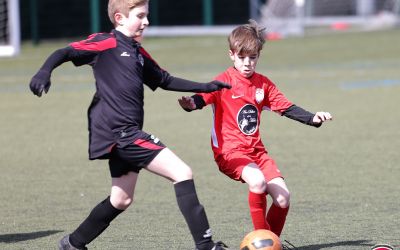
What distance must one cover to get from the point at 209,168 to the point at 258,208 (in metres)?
3.77

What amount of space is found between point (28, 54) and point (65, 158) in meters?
15.4

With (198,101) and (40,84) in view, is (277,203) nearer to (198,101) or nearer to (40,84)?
(198,101)

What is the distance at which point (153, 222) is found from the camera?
7301mm

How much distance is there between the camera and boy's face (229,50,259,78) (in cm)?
635

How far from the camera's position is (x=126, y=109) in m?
5.77

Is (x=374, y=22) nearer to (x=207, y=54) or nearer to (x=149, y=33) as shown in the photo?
(x=149, y=33)

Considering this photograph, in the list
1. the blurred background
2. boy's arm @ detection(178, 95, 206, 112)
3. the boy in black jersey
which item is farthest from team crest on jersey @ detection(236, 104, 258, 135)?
the blurred background

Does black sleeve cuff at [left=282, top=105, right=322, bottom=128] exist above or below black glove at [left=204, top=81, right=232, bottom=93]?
below

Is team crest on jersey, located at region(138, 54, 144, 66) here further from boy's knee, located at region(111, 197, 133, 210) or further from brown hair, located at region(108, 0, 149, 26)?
boy's knee, located at region(111, 197, 133, 210)

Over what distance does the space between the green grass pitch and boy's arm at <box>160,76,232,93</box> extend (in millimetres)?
1072

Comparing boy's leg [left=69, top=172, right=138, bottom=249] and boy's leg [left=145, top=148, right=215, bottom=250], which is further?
boy's leg [left=69, top=172, right=138, bottom=249]

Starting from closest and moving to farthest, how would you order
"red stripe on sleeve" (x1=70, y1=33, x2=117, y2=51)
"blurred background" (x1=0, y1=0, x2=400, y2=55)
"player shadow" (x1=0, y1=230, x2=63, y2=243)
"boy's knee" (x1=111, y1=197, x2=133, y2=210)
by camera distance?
"red stripe on sleeve" (x1=70, y1=33, x2=117, y2=51)
"boy's knee" (x1=111, y1=197, x2=133, y2=210)
"player shadow" (x1=0, y1=230, x2=63, y2=243)
"blurred background" (x1=0, y1=0, x2=400, y2=55)

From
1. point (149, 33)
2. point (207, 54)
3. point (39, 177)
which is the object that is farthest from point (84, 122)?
point (149, 33)

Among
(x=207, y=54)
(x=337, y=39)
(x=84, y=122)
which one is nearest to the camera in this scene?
(x=84, y=122)
